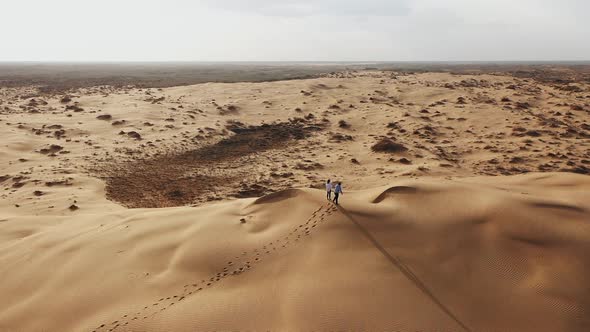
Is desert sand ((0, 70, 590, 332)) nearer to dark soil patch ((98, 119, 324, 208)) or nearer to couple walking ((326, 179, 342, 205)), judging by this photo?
dark soil patch ((98, 119, 324, 208))

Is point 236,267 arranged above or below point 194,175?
above

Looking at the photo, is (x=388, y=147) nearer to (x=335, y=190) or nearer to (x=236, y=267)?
(x=335, y=190)

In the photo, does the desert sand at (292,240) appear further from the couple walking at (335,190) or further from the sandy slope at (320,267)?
the couple walking at (335,190)

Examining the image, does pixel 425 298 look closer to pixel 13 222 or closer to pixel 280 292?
pixel 280 292

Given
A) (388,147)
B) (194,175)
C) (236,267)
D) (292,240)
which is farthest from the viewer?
(388,147)

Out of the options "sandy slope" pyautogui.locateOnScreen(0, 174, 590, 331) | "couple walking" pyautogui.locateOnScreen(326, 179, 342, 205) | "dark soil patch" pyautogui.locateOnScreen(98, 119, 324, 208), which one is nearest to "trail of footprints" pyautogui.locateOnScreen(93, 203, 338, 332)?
"sandy slope" pyautogui.locateOnScreen(0, 174, 590, 331)

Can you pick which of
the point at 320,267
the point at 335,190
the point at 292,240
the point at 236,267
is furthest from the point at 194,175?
the point at 320,267
